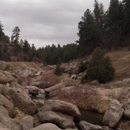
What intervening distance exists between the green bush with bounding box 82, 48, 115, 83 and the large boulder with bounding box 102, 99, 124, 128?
54.5 feet

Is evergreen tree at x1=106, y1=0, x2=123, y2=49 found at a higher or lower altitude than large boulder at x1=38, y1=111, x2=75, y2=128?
higher

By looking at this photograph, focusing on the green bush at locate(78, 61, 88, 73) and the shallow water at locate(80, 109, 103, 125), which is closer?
the shallow water at locate(80, 109, 103, 125)

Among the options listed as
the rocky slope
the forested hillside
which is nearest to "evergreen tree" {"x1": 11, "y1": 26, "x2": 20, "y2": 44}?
the forested hillside

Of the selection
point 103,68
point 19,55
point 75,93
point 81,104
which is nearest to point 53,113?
point 81,104

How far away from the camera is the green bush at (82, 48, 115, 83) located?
120 feet

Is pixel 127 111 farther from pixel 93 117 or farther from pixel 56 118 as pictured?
pixel 56 118

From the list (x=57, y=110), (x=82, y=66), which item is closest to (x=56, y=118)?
(x=57, y=110)

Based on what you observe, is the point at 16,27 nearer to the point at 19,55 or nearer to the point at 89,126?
the point at 19,55

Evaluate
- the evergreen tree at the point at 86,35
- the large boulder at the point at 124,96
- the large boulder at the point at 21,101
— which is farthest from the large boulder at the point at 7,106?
the evergreen tree at the point at 86,35

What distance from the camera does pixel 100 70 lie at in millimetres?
36750

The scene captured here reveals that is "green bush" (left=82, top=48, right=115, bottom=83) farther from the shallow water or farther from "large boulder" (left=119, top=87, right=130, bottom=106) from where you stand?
the shallow water

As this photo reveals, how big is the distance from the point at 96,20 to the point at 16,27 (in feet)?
160

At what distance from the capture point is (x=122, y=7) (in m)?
66.0

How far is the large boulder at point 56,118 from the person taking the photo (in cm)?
1594
